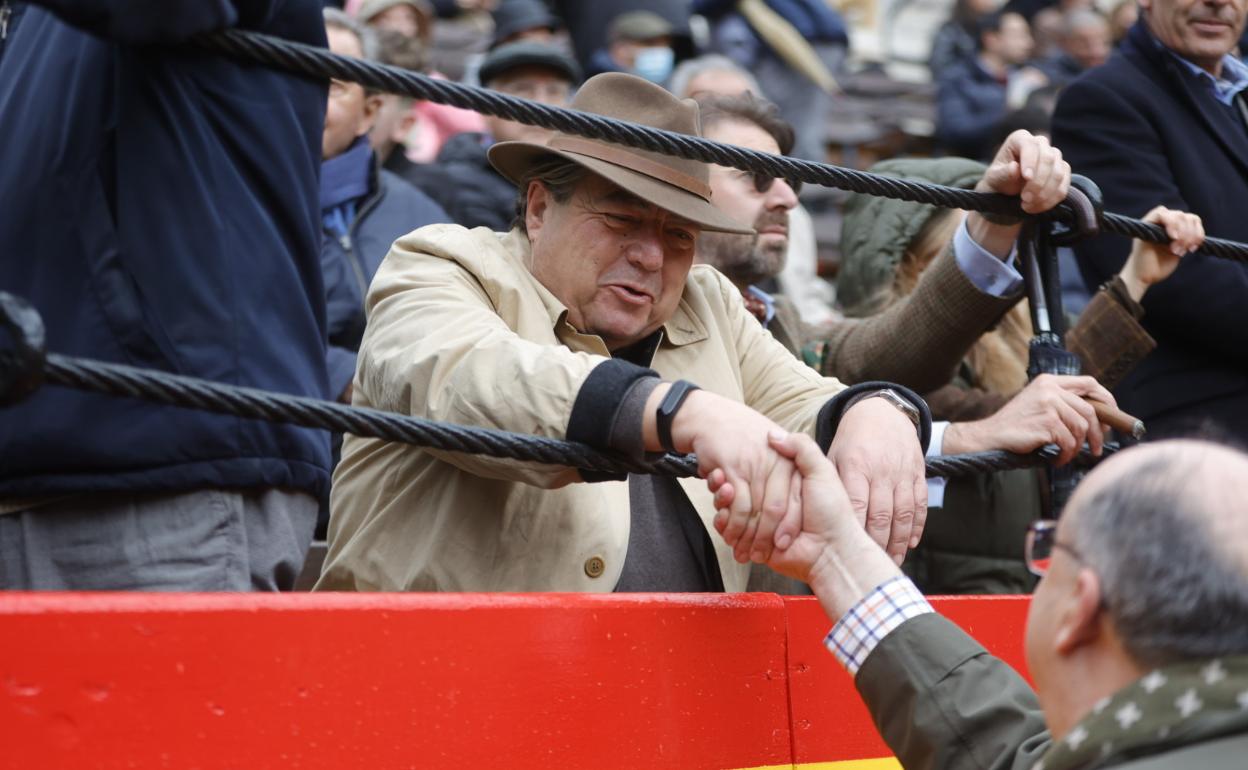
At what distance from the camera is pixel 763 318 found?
13.8ft

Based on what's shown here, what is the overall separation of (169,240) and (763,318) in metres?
2.18

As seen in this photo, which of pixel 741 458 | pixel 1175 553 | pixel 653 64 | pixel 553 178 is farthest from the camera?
pixel 653 64

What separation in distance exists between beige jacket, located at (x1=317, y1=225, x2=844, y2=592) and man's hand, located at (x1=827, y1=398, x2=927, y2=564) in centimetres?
32

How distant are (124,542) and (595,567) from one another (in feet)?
2.29

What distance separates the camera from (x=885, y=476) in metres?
2.48

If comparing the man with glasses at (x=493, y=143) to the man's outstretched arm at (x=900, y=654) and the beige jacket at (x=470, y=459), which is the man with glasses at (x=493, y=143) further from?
the man's outstretched arm at (x=900, y=654)

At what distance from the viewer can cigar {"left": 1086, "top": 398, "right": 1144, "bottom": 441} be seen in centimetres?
286

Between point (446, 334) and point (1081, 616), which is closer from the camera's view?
point (1081, 616)

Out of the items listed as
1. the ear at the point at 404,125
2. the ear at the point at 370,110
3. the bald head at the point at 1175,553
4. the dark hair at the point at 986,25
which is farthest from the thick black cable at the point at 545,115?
the dark hair at the point at 986,25

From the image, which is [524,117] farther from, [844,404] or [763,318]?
[763,318]

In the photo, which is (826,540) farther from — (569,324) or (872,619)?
(569,324)

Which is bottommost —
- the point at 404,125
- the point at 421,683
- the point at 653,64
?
the point at 653,64

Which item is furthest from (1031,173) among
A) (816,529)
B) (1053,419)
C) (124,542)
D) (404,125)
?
(404,125)

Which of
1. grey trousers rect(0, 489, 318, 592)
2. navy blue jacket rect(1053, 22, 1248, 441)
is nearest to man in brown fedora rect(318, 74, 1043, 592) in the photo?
grey trousers rect(0, 489, 318, 592)
